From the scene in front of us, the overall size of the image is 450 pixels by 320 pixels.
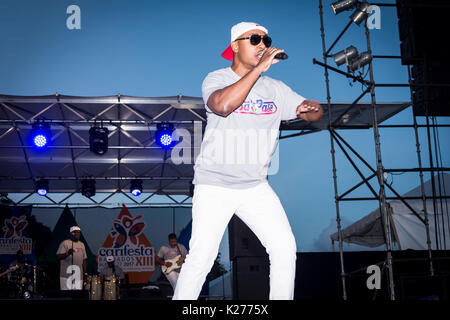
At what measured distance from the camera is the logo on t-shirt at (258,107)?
9.38 feet

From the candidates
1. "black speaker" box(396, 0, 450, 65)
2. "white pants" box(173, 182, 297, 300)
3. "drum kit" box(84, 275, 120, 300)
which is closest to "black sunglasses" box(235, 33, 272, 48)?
"white pants" box(173, 182, 297, 300)

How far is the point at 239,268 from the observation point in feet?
21.4

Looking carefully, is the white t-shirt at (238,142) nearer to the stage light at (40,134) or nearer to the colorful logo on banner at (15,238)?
the stage light at (40,134)

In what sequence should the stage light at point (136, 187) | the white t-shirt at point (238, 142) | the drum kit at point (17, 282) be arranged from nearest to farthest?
the white t-shirt at point (238, 142)
the drum kit at point (17, 282)
the stage light at point (136, 187)

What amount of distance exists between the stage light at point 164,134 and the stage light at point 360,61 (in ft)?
16.2

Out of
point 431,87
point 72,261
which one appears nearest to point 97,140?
point 72,261

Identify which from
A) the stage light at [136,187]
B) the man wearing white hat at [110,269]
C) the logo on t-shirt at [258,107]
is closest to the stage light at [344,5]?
the logo on t-shirt at [258,107]

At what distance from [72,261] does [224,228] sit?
9342mm

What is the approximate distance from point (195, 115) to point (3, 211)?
736cm

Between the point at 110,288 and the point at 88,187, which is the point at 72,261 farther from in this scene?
the point at 88,187

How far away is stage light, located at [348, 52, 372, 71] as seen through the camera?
6.59 meters

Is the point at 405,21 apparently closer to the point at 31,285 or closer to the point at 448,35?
the point at 448,35

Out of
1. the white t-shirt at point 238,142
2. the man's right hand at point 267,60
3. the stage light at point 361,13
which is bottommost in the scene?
the white t-shirt at point 238,142
